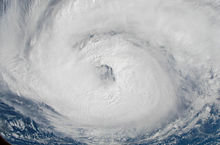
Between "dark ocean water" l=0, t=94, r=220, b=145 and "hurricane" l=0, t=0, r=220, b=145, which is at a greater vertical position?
"hurricane" l=0, t=0, r=220, b=145

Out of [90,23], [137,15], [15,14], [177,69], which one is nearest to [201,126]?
[177,69]

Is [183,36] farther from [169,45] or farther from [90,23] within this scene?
[90,23]

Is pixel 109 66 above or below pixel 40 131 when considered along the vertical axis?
above

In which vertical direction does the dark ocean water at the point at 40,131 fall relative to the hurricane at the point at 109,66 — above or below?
below

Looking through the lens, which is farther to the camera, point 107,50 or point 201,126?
point 201,126

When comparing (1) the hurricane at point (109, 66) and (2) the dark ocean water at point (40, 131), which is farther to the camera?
(2) the dark ocean water at point (40, 131)

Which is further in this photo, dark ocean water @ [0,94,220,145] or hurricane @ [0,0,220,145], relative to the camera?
dark ocean water @ [0,94,220,145]

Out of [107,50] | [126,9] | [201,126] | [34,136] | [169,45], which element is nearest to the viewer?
[126,9]

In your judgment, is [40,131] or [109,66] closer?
[109,66]
